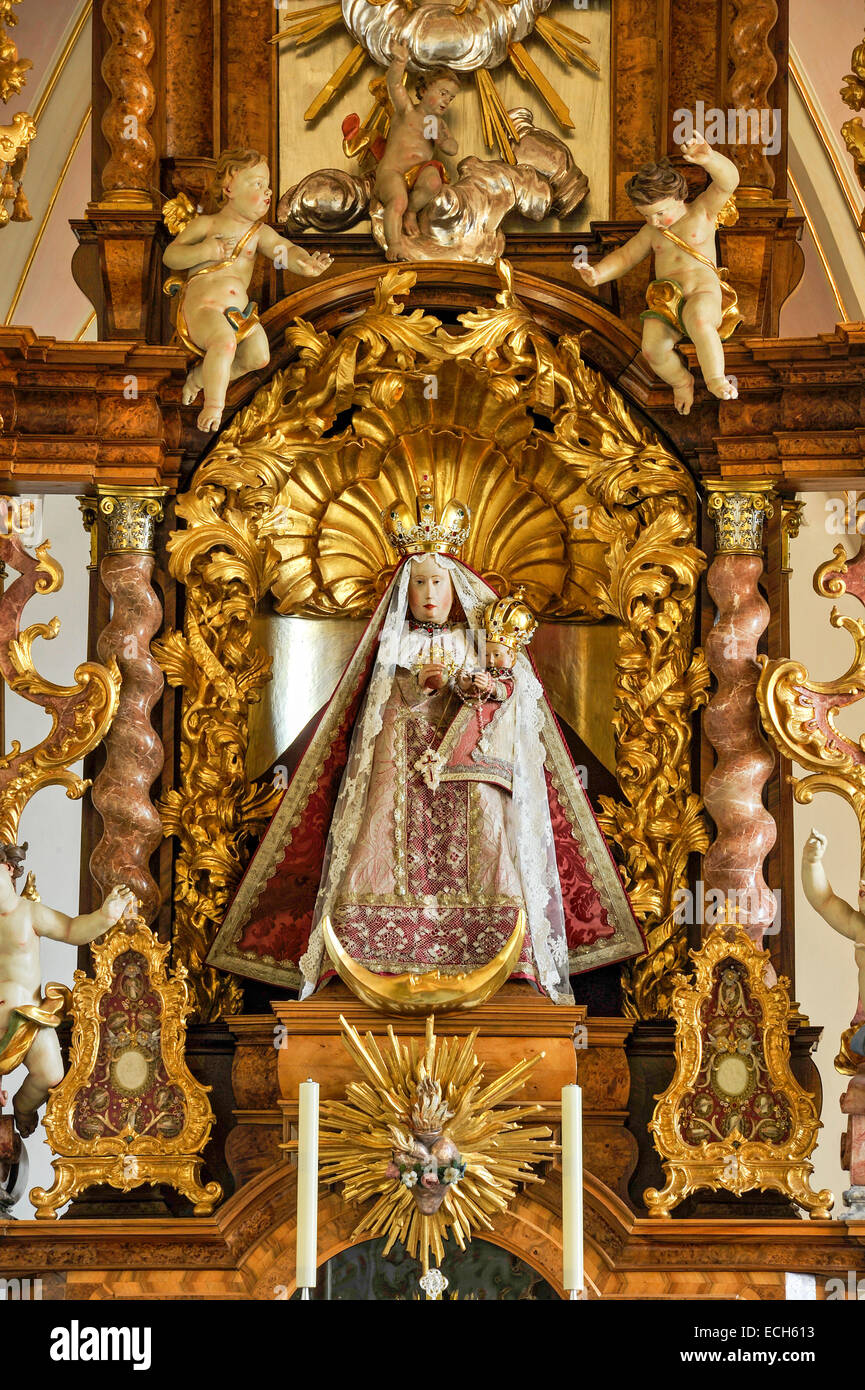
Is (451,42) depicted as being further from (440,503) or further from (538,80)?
(440,503)

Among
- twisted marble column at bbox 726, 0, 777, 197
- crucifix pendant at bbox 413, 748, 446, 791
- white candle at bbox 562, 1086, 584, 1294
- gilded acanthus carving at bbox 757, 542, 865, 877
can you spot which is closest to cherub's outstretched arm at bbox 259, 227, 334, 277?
twisted marble column at bbox 726, 0, 777, 197

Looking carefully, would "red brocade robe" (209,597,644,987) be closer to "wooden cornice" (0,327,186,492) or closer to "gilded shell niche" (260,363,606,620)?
"gilded shell niche" (260,363,606,620)

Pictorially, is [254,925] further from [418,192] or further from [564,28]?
[564,28]

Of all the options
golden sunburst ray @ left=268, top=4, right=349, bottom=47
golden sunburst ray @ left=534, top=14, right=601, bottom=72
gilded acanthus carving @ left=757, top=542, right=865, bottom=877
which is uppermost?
golden sunburst ray @ left=268, top=4, right=349, bottom=47

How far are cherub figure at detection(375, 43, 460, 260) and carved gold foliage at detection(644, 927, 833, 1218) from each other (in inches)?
109

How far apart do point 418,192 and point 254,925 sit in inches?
103

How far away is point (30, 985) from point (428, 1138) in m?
1.41

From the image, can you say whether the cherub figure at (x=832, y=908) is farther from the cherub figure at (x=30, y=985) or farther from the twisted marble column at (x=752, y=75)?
the twisted marble column at (x=752, y=75)

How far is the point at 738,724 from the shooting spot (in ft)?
32.0

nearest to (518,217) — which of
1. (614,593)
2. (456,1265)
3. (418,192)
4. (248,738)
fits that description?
(418,192)

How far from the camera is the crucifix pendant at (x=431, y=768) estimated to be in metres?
9.45

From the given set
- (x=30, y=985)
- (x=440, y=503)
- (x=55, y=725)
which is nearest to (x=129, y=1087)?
(x=30, y=985)

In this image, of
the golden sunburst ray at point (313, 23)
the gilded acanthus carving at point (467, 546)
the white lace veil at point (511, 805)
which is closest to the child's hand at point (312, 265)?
the gilded acanthus carving at point (467, 546)

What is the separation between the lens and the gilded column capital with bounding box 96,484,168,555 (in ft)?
32.6
